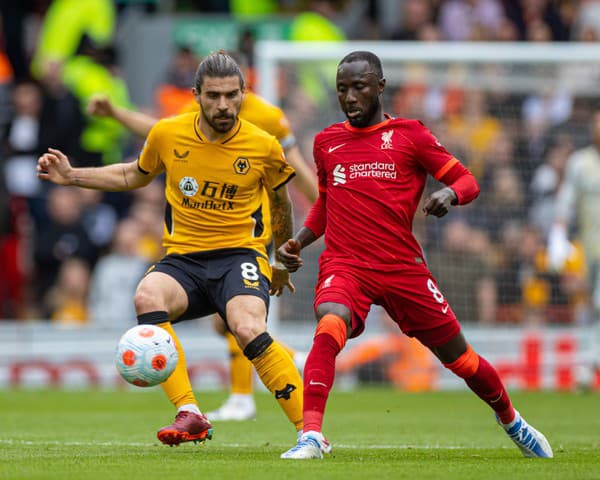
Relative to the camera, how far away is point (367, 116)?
308 inches

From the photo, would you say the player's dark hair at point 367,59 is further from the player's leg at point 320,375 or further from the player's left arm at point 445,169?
the player's leg at point 320,375

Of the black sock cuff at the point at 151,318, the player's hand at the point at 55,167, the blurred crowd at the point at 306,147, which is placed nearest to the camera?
the black sock cuff at the point at 151,318

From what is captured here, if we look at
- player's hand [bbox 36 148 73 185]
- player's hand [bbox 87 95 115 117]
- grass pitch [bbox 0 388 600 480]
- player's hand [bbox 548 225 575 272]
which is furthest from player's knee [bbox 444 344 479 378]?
player's hand [bbox 548 225 575 272]

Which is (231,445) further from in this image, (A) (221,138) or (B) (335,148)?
(B) (335,148)

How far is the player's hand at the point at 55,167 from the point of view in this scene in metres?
8.29

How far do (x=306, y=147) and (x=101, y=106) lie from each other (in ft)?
18.7

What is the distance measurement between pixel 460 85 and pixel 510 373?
133 inches

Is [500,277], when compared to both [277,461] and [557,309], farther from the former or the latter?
Result: [277,461]

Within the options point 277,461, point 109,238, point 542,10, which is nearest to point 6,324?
point 109,238

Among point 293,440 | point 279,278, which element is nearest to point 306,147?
point 293,440

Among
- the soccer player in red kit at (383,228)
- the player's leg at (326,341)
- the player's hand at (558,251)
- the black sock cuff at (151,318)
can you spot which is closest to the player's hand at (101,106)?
the black sock cuff at (151,318)

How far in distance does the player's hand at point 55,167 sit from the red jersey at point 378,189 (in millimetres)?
1558

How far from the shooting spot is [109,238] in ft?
59.2

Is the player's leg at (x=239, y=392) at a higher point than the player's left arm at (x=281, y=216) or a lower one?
lower
